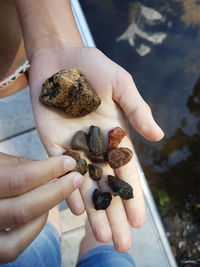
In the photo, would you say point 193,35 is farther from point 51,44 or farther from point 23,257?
point 23,257

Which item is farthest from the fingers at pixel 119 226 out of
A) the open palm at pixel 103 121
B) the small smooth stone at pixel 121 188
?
the small smooth stone at pixel 121 188

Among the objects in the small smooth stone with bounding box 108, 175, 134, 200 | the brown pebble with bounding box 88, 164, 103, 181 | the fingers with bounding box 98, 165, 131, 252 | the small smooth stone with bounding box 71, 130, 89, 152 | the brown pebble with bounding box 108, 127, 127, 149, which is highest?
the small smooth stone with bounding box 71, 130, 89, 152

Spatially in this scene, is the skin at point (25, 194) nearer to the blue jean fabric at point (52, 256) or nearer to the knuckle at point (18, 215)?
the knuckle at point (18, 215)

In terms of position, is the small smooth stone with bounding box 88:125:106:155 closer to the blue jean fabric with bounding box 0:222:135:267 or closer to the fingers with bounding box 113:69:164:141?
the fingers with bounding box 113:69:164:141

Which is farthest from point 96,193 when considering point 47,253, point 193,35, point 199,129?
point 193,35

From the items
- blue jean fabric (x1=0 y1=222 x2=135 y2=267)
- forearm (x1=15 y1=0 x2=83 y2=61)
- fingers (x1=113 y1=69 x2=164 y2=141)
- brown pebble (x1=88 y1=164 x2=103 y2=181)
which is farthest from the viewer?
forearm (x1=15 y1=0 x2=83 y2=61)

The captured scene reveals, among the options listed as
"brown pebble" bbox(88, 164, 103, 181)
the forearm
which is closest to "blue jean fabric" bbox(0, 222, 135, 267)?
"brown pebble" bbox(88, 164, 103, 181)

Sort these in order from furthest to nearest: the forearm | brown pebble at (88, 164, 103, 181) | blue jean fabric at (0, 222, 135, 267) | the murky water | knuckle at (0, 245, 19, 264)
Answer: the murky water < the forearm < blue jean fabric at (0, 222, 135, 267) < brown pebble at (88, 164, 103, 181) < knuckle at (0, 245, 19, 264)
